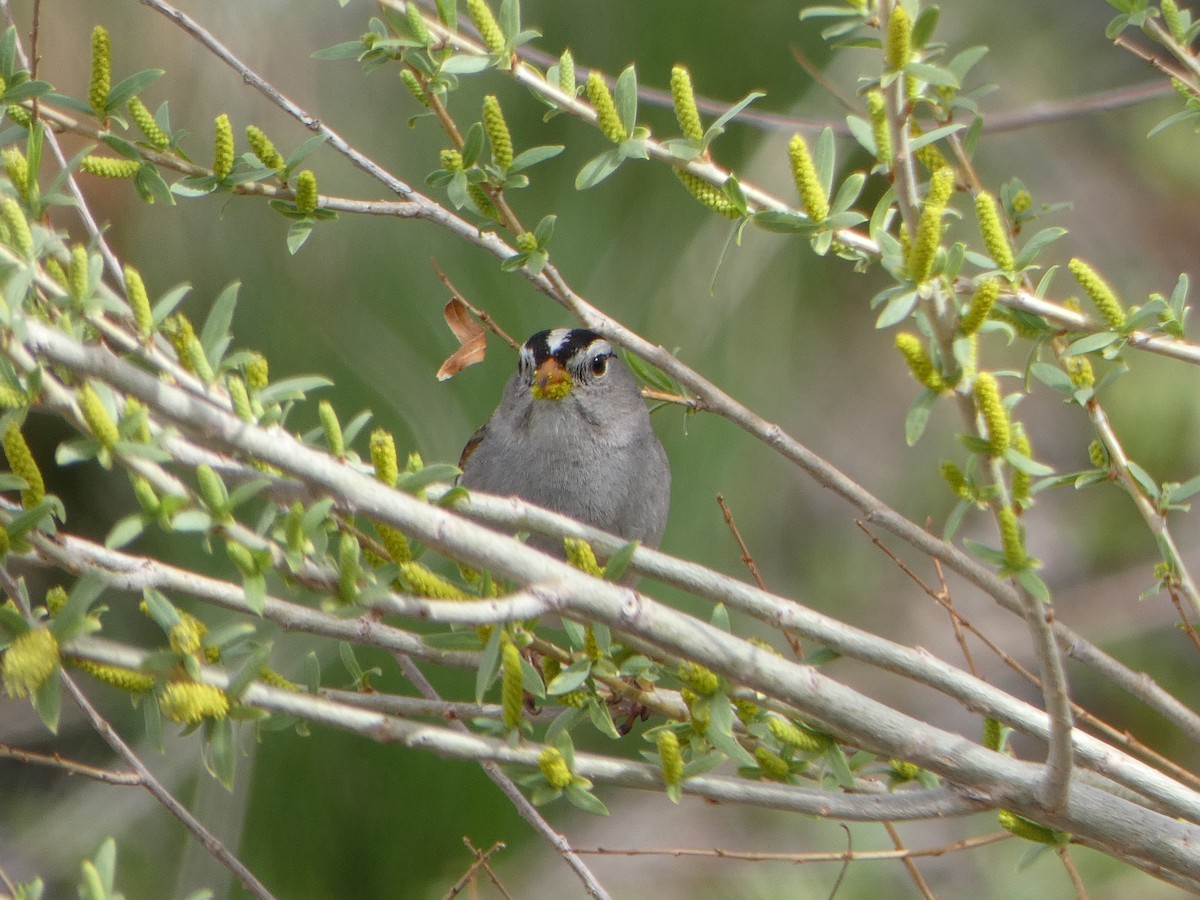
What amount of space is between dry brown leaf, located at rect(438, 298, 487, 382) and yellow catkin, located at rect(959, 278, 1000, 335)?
1240 millimetres

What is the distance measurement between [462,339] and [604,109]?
851 millimetres

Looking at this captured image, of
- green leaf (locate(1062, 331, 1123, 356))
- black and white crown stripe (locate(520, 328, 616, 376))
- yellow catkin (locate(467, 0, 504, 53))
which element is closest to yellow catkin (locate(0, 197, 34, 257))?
yellow catkin (locate(467, 0, 504, 53))

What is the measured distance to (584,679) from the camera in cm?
189

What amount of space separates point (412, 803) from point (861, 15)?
8.61 feet

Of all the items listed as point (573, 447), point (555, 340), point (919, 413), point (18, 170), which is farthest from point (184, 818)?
point (555, 340)

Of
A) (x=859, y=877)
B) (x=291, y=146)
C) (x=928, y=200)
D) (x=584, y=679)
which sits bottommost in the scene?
(x=859, y=877)

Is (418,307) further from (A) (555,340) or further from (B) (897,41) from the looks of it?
(B) (897,41)

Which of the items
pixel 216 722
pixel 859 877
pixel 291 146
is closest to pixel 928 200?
pixel 216 722

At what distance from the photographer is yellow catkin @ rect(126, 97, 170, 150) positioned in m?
2.00

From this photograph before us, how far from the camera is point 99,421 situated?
140cm

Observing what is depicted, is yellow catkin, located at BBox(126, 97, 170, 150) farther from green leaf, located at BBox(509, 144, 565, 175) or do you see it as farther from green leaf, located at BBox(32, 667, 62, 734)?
green leaf, located at BBox(32, 667, 62, 734)

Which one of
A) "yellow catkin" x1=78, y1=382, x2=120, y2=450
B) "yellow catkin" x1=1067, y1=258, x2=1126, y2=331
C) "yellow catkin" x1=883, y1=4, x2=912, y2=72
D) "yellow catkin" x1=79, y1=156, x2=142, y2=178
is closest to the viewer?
"yellow catkin" x1=78, y1=382, x2=120, y2=450

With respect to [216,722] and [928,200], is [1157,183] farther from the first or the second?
[216,722]

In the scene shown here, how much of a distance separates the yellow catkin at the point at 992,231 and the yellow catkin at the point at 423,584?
861 millimetres
